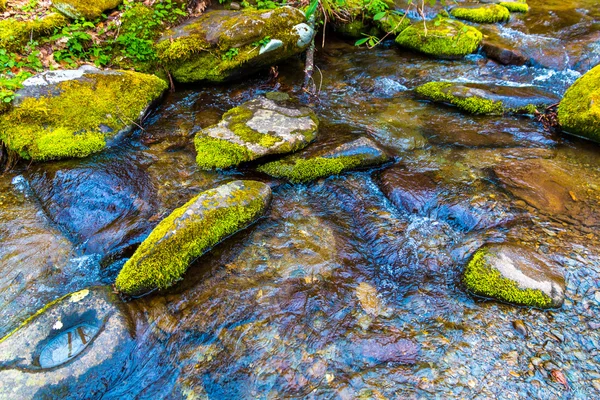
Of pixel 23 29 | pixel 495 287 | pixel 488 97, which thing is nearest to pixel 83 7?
pixel 23 29

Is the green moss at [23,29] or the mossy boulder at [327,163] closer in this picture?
the mossy boulder at [327,163]

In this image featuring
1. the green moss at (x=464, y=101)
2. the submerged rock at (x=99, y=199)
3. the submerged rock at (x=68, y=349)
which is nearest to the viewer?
the submerged rock at (x=68, y=349)

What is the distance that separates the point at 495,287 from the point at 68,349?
4.20 meters

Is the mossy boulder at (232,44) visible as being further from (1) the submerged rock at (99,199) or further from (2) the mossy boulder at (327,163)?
(2) the mossy boulder at (327,163)

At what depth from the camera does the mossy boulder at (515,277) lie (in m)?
3.54

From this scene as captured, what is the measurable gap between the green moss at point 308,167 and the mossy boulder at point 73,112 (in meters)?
2.71

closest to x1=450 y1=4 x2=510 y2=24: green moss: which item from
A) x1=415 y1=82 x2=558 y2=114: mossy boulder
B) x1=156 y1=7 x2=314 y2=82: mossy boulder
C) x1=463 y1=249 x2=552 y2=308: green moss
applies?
x1=415 y1=82 x2=558 y2=114: mossy boulder

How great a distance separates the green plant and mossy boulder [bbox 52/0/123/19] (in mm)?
2803

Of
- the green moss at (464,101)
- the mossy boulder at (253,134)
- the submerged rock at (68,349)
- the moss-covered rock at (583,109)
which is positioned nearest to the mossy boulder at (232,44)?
the mossy boulder at (253,134)

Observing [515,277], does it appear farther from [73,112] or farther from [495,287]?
[73,112]

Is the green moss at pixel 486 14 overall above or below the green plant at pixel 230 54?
above

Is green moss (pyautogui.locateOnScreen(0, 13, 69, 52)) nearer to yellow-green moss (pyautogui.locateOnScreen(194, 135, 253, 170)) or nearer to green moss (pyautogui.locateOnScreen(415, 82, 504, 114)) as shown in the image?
yellow-green moss (pyautogui.locateOnScreen(194, 135, 253, 170))

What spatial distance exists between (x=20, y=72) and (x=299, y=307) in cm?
612

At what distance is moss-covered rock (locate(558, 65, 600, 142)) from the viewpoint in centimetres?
564
